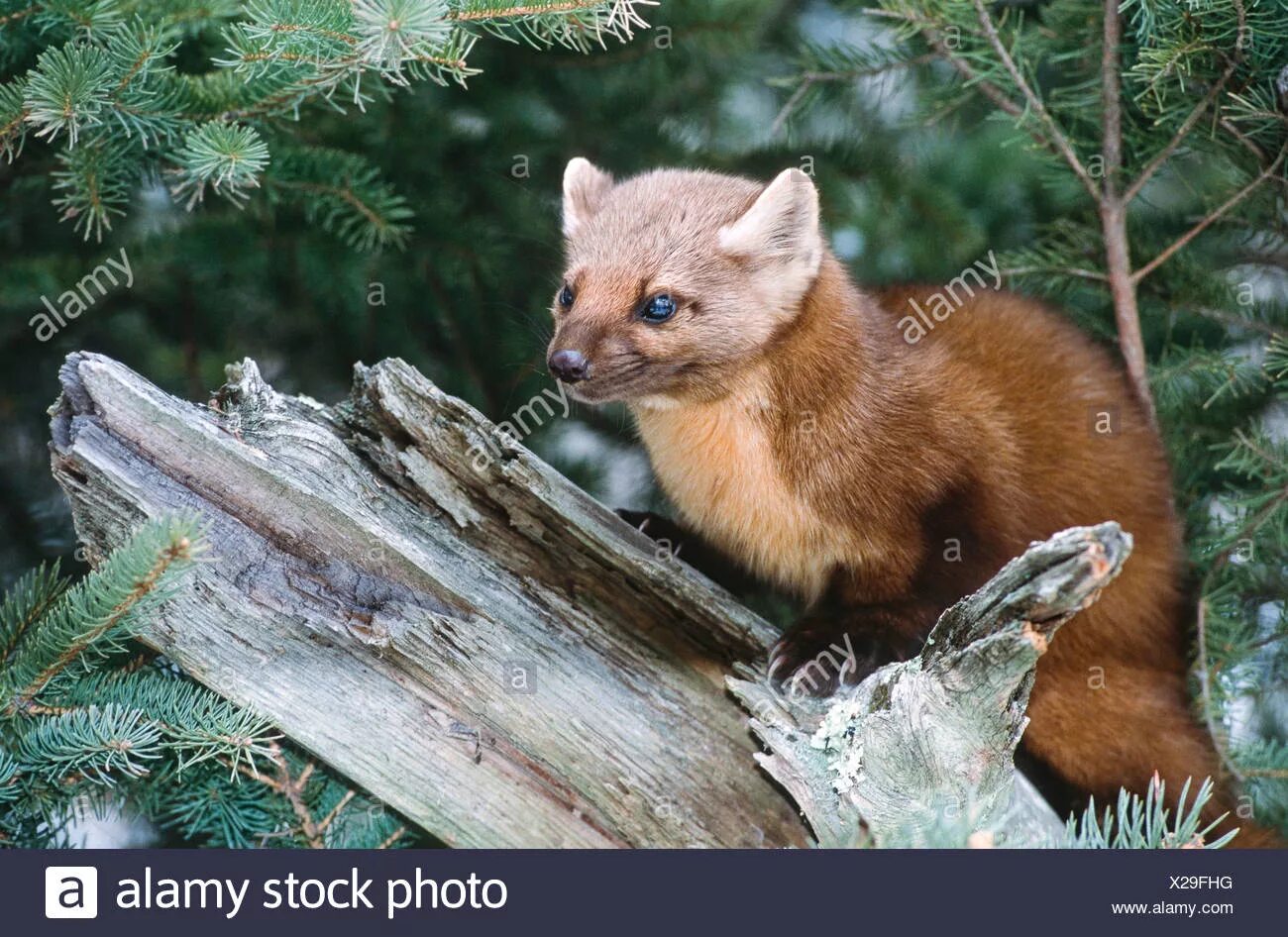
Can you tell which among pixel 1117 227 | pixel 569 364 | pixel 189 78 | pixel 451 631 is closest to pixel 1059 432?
pixel 1117 227

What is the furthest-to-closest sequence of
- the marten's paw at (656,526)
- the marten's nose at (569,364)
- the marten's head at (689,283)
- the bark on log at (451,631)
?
the marten's paw at (656,526) → the marten's head at (689,283) → the marten's nose at (569,364) → the bark on log at (451,631)

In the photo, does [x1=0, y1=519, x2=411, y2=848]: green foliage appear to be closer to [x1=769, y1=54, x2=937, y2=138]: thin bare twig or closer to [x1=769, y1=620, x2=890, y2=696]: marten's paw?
[x1=769, y1=620, x2=890, y2=696]: marten's paw

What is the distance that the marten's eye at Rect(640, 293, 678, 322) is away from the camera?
123 inches

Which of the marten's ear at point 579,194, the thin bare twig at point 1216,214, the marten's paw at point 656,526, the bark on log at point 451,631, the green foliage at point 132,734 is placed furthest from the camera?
the marten's paw at point 656,526

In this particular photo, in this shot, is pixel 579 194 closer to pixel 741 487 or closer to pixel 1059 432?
pixel 741 487

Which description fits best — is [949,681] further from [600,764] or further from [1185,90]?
[1185,90]

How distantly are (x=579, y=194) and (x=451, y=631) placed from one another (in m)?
1.25

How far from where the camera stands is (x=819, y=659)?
306 cm

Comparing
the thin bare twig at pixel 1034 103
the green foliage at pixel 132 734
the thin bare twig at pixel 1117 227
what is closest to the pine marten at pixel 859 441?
the thin bare twig at pixel 1117 227

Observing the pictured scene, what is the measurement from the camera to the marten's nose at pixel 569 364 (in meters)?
2.92

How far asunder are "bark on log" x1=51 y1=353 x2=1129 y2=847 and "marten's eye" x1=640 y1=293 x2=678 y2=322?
0.45m

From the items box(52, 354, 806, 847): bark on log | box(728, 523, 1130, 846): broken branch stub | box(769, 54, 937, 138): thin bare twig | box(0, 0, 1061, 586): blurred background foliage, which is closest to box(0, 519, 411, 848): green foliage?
box(52, 354, 806, 847): bark on log

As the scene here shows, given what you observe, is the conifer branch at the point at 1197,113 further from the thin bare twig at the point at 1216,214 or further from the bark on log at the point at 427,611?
the bark on log at the point at 427,611

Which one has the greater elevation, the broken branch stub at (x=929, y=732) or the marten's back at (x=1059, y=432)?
the marten's back at (x=1059, y=432)
